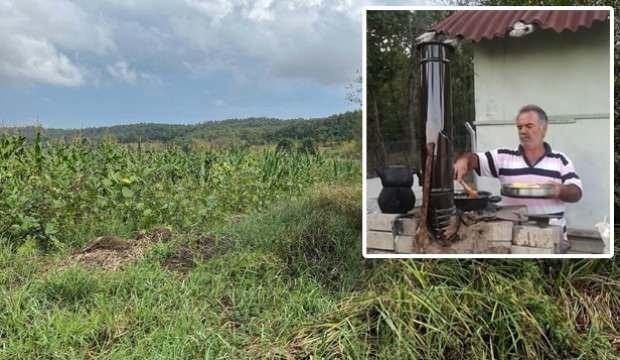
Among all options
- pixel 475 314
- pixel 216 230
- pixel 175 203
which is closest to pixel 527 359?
pixel 475 314

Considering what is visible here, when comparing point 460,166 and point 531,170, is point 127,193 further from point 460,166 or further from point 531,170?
point 531,170

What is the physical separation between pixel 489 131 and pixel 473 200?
349mm

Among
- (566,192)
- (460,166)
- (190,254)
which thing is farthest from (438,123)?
(190,254)

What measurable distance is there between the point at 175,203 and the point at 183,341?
8.97 feet

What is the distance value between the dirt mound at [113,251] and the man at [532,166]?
8.49 feet

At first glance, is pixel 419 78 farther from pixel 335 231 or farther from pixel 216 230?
pixel 216 230

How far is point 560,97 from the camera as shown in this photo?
2.96m

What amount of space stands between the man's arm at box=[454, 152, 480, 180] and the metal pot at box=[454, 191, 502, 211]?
0.10 m

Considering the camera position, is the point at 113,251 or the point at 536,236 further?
the point at 113,251

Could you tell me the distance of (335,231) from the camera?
14.4 feet

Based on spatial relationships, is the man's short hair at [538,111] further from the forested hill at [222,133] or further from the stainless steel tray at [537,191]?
the forested hill at [222,133]

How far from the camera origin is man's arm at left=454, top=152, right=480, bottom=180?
301 centimetres

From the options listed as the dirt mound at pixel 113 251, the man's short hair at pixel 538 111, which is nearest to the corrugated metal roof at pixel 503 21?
the man's short hair at pixel 538 111

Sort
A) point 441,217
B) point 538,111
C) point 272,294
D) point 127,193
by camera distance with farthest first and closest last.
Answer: point 127,193, point 272,294, point 441,217, point 538,111
